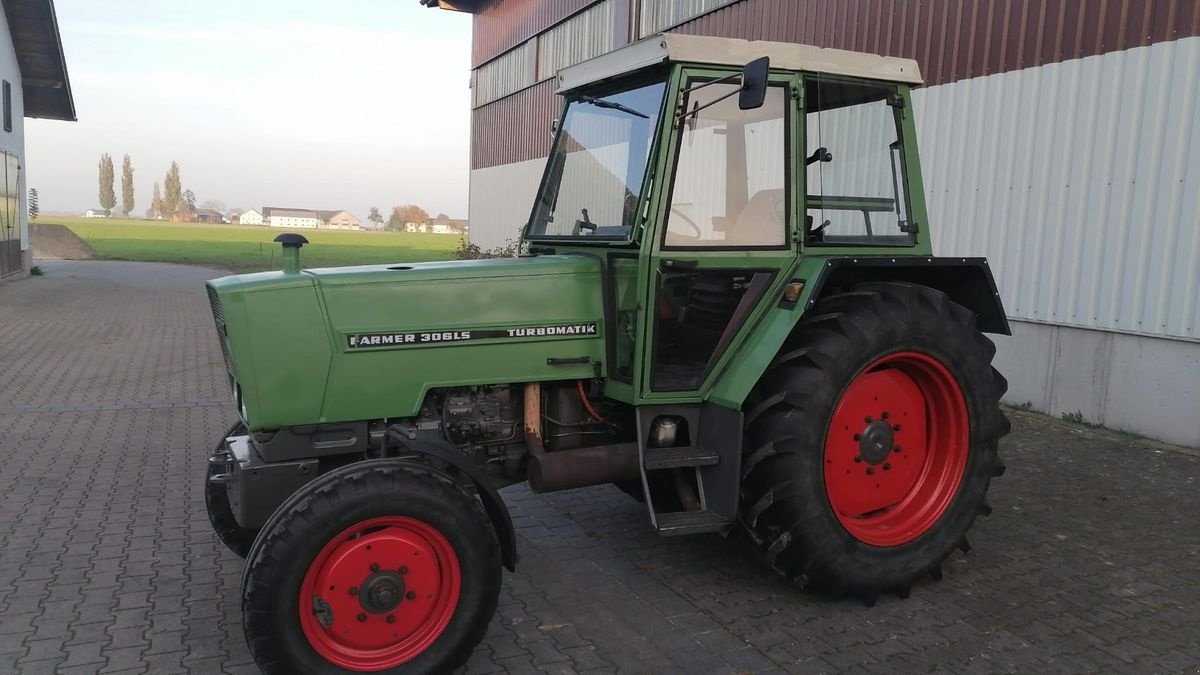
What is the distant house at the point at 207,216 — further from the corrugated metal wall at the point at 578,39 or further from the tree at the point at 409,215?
the corrugated metal wall at the point at 578,39

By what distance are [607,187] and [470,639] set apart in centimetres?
201

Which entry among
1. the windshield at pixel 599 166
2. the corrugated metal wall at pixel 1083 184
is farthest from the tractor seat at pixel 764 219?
the corrugated metal wall at pixel 1083 184

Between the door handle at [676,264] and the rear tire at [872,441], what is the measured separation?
0.56m

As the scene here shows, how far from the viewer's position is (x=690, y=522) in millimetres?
3684

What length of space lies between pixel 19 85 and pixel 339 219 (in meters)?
103

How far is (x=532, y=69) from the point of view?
19.5 m

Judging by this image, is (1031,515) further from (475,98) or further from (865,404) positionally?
(475,98)

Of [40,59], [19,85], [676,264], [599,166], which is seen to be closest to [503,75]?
[40,59]

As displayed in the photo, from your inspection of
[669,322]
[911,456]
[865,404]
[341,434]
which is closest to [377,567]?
[341,434]

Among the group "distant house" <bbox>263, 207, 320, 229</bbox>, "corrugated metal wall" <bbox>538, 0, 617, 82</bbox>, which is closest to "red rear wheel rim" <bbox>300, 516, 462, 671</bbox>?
"corrugated metal wall" <bbox>538, 0, 617, 82</bbox>

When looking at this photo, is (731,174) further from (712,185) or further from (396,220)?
(396,220)

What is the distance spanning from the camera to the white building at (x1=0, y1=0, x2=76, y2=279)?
20.5 meters

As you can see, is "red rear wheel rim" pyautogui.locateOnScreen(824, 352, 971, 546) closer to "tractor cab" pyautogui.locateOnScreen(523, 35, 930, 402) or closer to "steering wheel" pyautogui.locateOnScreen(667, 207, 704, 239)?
"tractor cab" pyautogui.locateOnScreen(523, 35, 930, 402)

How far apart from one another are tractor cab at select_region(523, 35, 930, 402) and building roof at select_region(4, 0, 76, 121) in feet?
75.9
